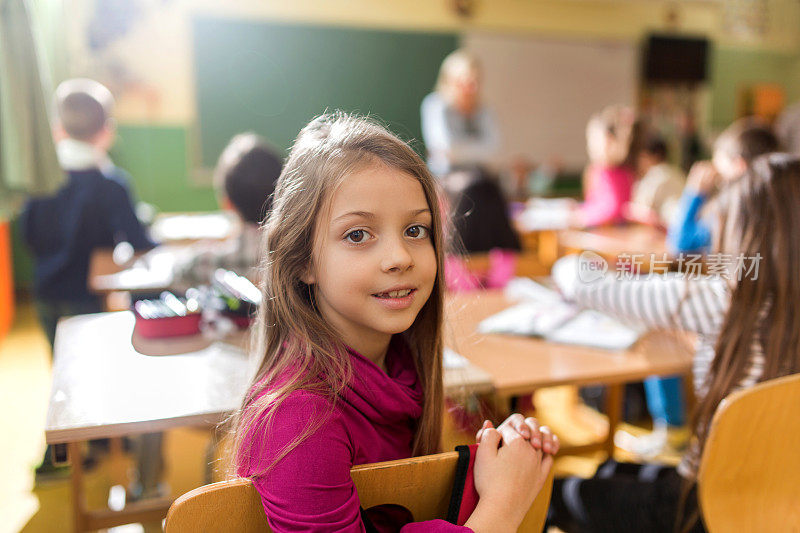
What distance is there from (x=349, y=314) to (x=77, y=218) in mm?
1845

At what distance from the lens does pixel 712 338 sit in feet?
4.13

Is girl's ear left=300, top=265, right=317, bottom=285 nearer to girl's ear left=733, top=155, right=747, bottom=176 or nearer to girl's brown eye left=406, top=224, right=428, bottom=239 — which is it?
girl's brown eye left=406, top=224, right=428, bottom=239

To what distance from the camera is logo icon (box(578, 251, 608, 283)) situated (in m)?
1.57

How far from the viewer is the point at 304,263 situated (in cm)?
83

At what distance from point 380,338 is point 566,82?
19.3ft

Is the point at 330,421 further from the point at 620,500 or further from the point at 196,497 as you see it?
the point at 620,500

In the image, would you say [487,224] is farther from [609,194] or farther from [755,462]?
[755,462]

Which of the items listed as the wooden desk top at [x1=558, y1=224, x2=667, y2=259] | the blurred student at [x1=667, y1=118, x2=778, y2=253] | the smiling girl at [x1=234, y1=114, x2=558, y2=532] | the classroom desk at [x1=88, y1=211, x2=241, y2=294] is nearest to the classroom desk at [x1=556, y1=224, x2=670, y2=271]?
the wooden desk top at [x1=558, y1=224, x2=667, y2=259]

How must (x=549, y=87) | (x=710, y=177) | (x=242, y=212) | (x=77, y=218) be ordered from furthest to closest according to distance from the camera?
(x=549, y=87) → (x=710, y=177) → (x=77, y=218) → (x=242, y=212)

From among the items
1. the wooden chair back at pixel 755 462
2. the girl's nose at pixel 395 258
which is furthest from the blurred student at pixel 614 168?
the girl's nose at pixel 395 258

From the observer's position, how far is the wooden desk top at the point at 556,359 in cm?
129

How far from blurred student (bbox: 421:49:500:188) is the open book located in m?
1.64

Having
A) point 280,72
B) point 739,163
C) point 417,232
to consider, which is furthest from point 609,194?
point 417,232

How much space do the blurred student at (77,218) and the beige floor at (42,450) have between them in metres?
0.46
